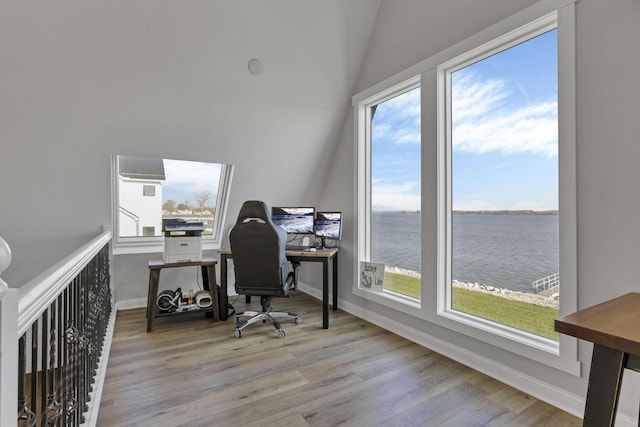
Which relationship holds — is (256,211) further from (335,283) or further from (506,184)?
(506,184)

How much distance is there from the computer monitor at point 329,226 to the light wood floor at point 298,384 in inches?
41.4

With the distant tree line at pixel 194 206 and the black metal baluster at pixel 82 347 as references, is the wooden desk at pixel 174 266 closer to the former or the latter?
the distant tree line at pixel 194 206

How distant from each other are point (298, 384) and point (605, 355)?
1.69 meters

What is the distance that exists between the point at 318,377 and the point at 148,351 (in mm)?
1439

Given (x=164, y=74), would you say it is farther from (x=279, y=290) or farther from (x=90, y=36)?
(x=279, y=290)

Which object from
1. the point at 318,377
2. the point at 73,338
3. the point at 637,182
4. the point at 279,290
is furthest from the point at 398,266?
the point at 73,338

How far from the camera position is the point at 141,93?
112 inches

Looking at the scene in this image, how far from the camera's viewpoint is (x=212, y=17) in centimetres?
268

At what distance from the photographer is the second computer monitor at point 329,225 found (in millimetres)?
3727

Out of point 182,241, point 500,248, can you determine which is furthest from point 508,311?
point 182,241

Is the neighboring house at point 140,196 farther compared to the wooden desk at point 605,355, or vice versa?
the neighboring house at point 140,196

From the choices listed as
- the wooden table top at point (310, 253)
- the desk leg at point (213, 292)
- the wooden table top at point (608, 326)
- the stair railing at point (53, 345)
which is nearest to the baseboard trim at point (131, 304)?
the desk leg at point (213, 292)

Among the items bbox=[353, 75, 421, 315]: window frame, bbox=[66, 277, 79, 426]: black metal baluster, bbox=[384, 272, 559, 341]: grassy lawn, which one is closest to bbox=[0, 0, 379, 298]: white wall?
bbox=[353, 75, 421, 315]: window frame

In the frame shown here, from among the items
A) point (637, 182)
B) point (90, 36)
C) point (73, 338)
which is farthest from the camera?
point (90, 36)
